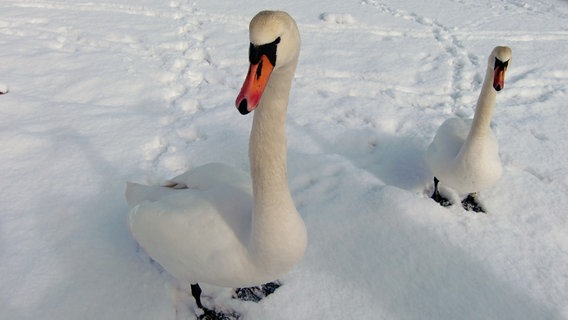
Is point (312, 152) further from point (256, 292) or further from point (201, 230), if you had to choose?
point (201, 230)

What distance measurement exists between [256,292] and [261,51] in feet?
4.76

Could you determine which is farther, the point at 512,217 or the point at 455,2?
the point at 455,2

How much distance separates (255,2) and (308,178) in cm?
422

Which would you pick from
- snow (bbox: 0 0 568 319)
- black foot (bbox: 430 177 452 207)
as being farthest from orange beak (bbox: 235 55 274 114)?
black foot (bbox: 430 177 452 207)

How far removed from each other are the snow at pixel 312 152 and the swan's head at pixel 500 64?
0.84 meters

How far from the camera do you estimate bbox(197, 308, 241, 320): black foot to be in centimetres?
233

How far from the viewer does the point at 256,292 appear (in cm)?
244

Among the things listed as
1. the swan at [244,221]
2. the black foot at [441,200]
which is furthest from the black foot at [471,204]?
the swan at [244,221]

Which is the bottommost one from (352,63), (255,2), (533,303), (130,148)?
(533,303)

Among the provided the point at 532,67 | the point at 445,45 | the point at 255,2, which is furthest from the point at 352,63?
the point at 255,2

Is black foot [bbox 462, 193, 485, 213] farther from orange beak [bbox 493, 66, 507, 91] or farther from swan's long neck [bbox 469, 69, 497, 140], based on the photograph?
orange beak [bbox 493, 66, 507, 91]

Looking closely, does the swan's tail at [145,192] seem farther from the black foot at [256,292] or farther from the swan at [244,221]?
the black foot at [256,292]

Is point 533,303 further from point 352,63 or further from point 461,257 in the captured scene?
point 352,63

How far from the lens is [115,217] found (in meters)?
2.85
